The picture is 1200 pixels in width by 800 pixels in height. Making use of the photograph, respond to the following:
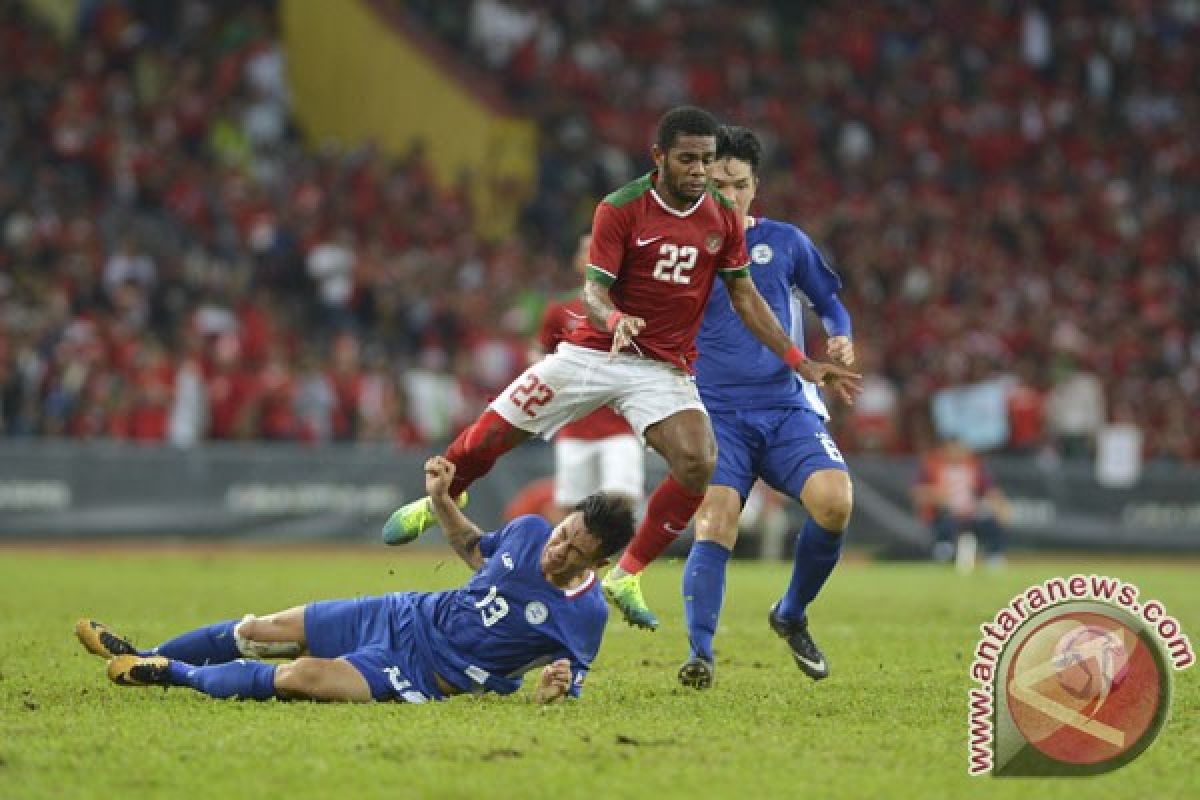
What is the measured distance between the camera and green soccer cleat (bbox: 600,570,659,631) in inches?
348

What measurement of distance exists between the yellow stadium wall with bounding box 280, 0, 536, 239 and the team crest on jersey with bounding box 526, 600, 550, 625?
21921 mm

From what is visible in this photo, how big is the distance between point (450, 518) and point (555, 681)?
1010mm

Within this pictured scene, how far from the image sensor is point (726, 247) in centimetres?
870

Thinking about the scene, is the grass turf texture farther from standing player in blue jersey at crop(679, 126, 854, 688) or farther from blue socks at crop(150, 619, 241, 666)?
standing player in blue jersey at crop(679, 126, 854, 688)

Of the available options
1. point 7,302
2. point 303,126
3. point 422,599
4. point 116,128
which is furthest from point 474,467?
point 303,126

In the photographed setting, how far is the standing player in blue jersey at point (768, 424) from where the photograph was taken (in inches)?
349

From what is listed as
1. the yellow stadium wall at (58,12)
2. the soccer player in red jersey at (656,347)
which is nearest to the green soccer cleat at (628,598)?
the soccer player in red jersey at (656,347)

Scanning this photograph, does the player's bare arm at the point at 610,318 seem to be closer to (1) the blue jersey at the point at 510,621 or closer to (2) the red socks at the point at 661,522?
(2) the red socks at the point at 661,522

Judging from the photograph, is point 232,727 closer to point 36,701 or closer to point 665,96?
point 36,701

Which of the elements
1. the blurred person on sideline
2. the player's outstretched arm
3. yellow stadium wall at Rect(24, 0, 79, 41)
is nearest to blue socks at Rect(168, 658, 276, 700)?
the player's outstretched arm

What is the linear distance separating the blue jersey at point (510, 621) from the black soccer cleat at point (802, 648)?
1408 mm

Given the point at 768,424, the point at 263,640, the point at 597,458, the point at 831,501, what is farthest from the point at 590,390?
the point at 597,458

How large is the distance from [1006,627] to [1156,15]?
3175cm

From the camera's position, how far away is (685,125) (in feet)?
27.3
